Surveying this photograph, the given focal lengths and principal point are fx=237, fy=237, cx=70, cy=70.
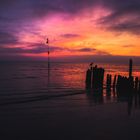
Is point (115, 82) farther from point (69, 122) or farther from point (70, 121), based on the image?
point (69, 122)

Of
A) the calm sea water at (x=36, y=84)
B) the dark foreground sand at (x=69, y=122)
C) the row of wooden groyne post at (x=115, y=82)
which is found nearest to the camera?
the dark foreground sand at (x=69, y=122)

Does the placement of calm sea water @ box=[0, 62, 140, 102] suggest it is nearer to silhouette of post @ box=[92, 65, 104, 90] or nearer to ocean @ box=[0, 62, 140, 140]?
silhouette of post @ box=[92, 65, 104, 90]

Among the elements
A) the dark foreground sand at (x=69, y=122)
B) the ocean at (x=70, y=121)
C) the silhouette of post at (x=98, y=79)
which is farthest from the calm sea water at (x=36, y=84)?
the dark foreground sand at (x=69, y=122)

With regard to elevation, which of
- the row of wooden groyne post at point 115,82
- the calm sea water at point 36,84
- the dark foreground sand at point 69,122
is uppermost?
the row of wooden groyne post at point 115,82

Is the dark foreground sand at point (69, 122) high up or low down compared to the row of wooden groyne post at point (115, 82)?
down

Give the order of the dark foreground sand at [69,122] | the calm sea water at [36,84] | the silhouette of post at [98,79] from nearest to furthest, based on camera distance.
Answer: the dark foreground sand at [69,122], the calm sea water at [36,84], the silhouette of post at [98,79]

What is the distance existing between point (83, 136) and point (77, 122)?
1.97 m

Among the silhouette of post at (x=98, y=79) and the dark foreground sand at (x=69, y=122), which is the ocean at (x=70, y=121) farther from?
the silhouette of post at (x=98, y=79)

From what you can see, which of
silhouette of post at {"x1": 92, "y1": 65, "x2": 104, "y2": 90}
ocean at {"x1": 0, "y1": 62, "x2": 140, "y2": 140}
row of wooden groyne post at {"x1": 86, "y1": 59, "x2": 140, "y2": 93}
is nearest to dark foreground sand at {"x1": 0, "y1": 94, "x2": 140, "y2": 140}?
ocean at {"x1": 0, "y1": 62, "x2": 140, "y2": 140}

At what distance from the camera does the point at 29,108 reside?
584 inches

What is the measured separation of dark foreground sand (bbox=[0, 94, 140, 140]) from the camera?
9.49 m

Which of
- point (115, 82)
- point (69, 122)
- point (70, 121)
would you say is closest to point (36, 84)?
point (115, 82)

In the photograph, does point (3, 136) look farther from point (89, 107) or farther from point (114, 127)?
point (89, 107)

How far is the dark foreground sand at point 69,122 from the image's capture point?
949cm
